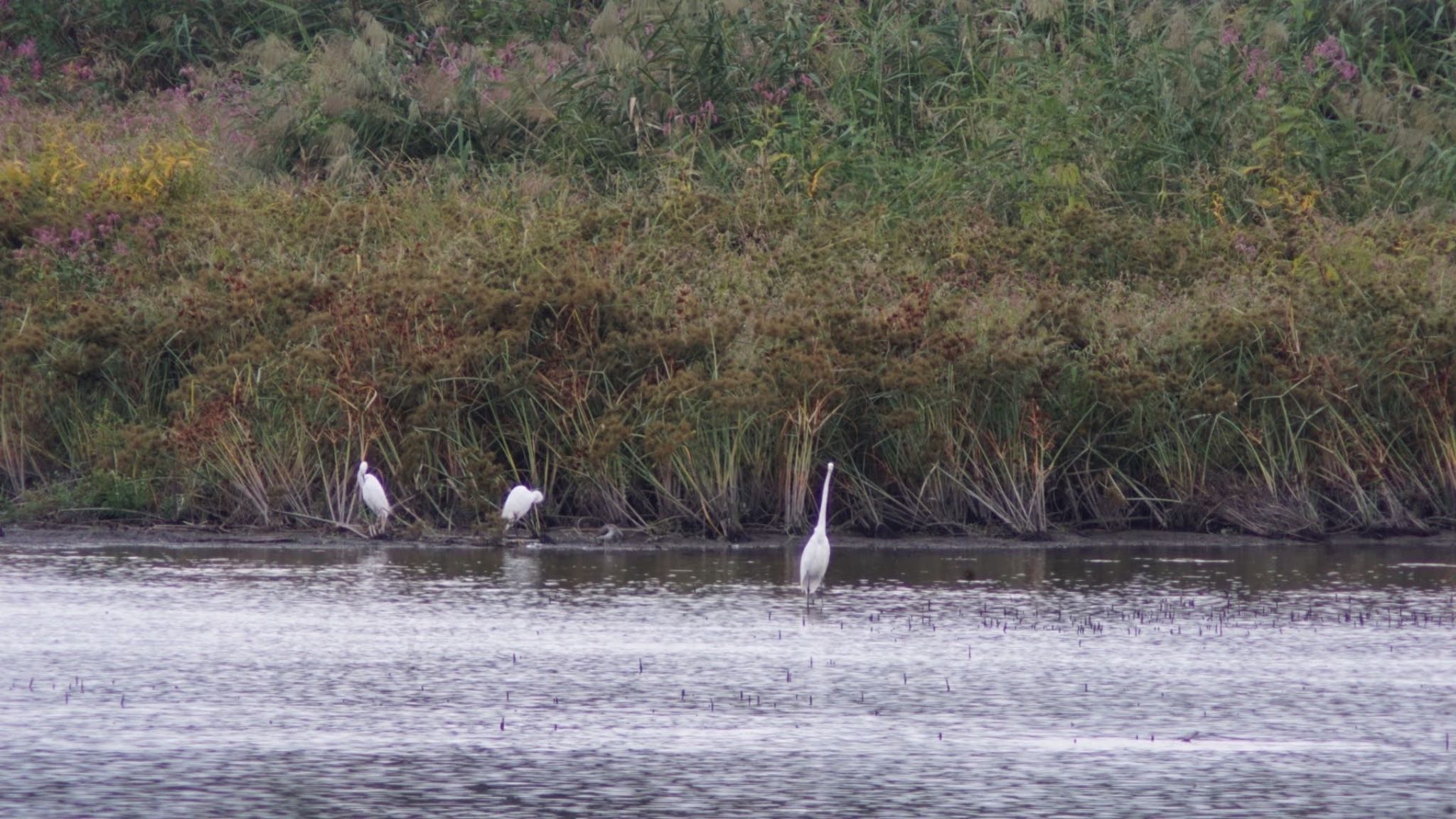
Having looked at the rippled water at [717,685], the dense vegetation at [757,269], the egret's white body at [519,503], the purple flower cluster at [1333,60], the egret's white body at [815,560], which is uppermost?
the purple flower cluster at [1333,60]

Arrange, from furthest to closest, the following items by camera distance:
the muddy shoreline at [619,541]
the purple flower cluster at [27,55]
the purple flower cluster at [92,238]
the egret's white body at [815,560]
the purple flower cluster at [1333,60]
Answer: the purple flower cluster at [27,55], the purple flower cluster at [1333,60], the purple flower cluster at [92,238], the muddy shoreline at [619,541], the egret's white body at [815,560]

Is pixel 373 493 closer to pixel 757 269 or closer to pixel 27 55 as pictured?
pixel 757 269

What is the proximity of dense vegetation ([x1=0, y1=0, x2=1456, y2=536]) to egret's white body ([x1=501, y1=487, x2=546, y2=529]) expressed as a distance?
0.59 meters

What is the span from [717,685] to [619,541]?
5627 mm

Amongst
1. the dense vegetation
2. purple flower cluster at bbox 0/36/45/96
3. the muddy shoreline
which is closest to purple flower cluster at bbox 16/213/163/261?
the dense vegetation

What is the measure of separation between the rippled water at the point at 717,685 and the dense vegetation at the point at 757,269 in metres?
1.20

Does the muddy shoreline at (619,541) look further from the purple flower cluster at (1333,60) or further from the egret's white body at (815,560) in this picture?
the purple flower cluster at (1333,60)

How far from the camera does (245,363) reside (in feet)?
53.2

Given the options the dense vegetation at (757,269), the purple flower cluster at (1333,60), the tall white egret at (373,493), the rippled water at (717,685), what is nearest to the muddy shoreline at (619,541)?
the dense vegetation at (757,269)

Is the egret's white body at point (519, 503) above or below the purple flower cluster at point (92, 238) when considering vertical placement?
below

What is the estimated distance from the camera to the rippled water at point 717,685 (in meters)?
7.99

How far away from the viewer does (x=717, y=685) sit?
33.2ft

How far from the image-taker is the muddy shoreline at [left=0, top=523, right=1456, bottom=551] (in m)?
15.6

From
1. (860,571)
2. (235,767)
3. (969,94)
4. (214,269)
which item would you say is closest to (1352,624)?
(860,571)
